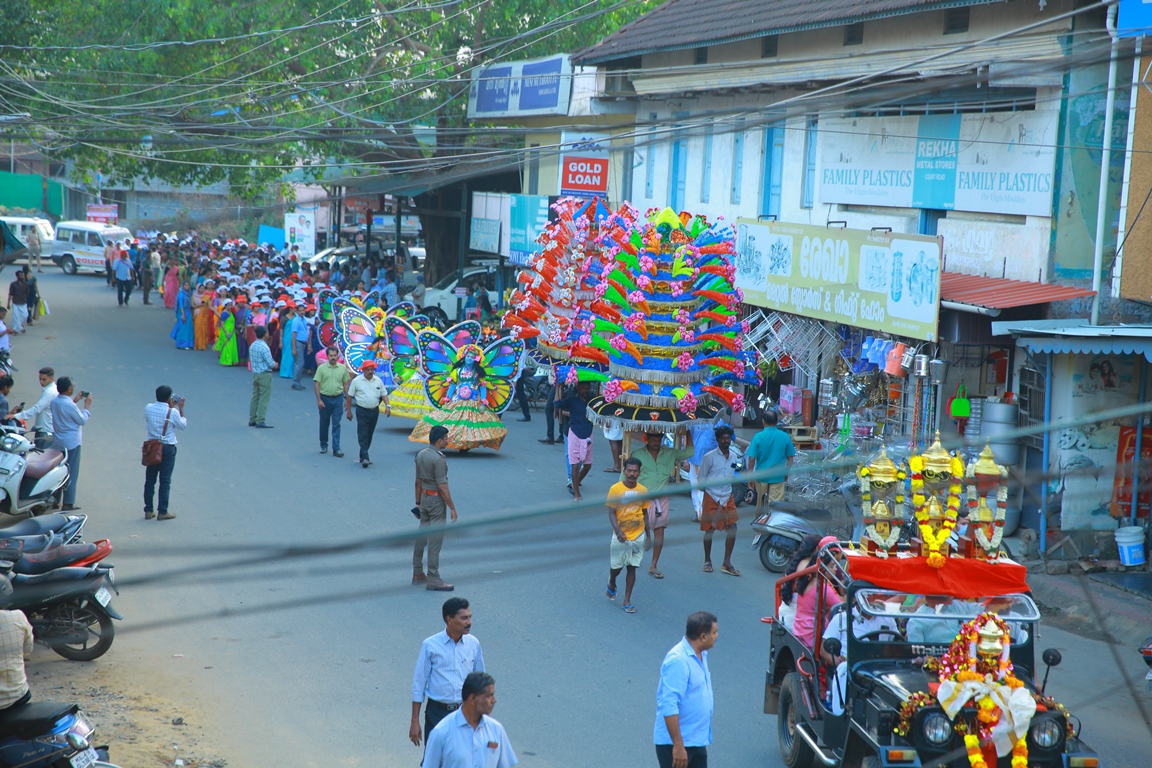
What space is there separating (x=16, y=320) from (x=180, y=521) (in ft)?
58.8

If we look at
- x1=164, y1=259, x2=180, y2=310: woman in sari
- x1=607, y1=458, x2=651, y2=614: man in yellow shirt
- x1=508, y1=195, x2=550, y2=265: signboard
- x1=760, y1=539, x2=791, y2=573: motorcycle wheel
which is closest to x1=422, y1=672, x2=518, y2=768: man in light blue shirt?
x1=607, y1=458, x2=651, y2=614: man in yellow shirt

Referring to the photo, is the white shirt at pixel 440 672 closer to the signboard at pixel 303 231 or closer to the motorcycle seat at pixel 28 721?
the motorcycle seat at pixel 28 721

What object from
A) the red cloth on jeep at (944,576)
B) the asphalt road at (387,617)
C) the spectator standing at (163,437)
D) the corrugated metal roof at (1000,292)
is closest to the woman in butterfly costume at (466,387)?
the asphalt road at (387,617)

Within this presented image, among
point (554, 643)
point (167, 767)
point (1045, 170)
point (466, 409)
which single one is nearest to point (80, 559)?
point (167, 767)

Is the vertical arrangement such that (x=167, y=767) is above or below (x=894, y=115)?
below

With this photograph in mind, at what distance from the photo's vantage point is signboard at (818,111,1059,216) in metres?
13.2

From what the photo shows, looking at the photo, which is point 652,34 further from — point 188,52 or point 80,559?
point 80,559

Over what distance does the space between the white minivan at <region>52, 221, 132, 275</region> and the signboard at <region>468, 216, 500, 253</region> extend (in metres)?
23.1

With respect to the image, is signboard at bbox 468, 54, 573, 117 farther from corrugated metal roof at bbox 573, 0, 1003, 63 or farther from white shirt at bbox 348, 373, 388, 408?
A: white shirt at bbox 348, 373, 388, 408

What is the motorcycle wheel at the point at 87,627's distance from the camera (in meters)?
8.89

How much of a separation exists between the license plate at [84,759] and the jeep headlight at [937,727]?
4.60 metres

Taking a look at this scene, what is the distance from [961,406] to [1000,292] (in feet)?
4.82

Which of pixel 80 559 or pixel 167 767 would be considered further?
pixel 80 559

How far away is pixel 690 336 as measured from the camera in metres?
14.5
